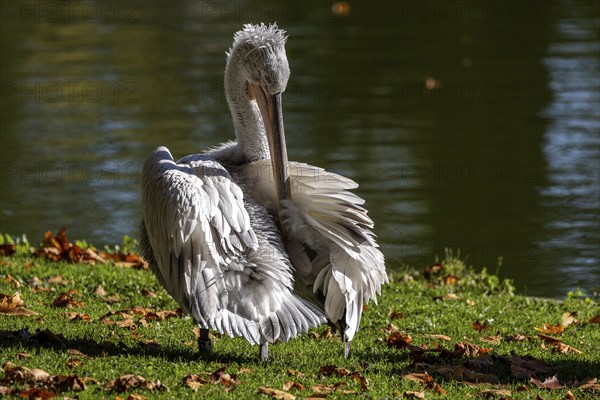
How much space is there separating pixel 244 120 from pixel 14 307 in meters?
2.11

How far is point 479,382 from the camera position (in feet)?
19.1

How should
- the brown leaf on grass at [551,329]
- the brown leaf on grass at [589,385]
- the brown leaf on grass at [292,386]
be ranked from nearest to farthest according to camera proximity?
1. the brown leaf on grass at [292,386]
2. the brown leaf on grass at [589,385]
3. the brown leaf on grass at [551,329]

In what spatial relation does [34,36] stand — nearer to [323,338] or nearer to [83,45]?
[83,45]

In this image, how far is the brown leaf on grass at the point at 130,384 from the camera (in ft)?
16.8

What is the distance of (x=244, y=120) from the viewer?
21.6 ft

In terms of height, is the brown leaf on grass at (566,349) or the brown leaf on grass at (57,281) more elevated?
the brown leaf on grass at (57,281)

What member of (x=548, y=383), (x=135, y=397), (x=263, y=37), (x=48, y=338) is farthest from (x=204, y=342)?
(x=548, y=383)

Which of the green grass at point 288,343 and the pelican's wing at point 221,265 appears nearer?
the green grass at point 288,343

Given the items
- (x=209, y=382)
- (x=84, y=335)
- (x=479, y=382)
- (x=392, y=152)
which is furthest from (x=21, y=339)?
(x=392, y=152)

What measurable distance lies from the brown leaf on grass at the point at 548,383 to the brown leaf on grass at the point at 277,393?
1493 mm

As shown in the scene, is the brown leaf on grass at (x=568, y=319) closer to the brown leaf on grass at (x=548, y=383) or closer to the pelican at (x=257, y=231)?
the brown leaf on grass at (x=548, y=383)

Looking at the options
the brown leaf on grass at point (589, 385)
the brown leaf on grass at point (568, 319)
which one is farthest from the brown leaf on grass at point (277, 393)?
the brown leaf on grass at point (568, 319)

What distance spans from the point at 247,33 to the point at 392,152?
8.59 meters

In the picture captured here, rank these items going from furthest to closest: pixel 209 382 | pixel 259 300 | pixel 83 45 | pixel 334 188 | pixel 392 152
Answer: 1. pixel 83 45
2. pixel 392 152
3. pixel 334 188
4. pixel 259 300
5. pixel 209 382
